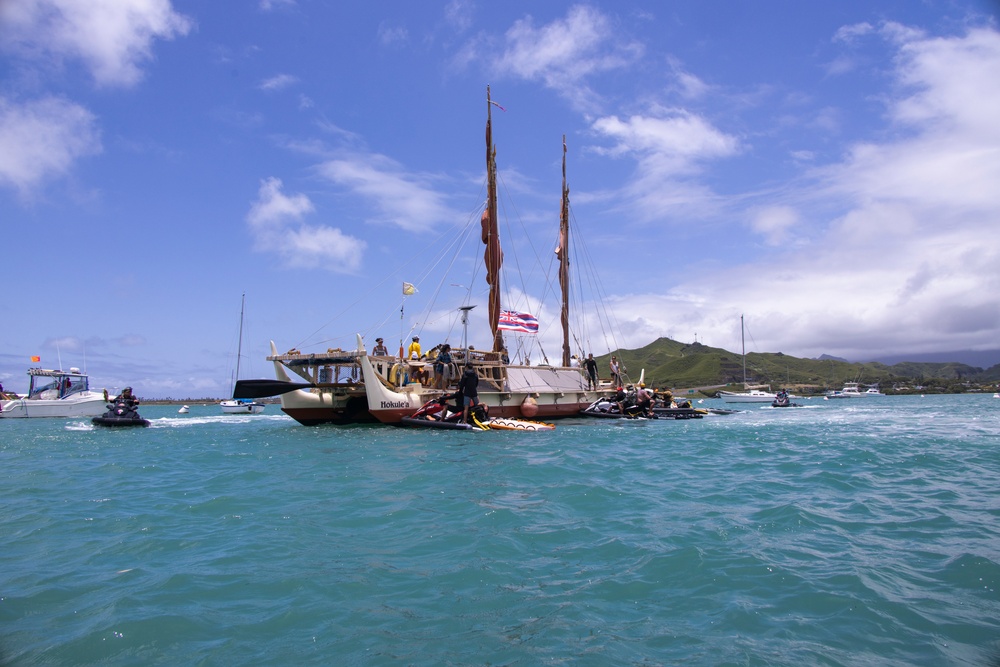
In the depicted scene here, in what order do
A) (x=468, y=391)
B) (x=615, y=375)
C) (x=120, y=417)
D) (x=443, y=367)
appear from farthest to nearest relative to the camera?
(x=615, y=375) → (x=120, y=417) → (x=443, y=367) → (x=468, y=391)

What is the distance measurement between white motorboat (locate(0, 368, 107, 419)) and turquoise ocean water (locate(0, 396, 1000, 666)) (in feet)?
131

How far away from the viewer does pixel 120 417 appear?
29.5 metres

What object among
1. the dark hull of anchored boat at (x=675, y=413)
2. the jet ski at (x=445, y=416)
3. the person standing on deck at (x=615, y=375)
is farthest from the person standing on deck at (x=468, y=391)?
the person standing on deck at (x=615, y=375)

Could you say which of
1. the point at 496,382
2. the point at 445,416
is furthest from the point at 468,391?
the point at 496,382

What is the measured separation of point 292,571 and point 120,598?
1462mm

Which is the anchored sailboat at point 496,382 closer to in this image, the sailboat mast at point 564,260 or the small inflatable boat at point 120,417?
the sailboat mast at point 564,260

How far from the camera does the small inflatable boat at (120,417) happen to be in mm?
28969

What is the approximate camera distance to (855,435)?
71.4 ft

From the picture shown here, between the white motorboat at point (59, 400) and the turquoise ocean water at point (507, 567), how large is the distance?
3993 cm

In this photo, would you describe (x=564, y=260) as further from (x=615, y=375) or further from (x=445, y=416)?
(x=445, y=416)

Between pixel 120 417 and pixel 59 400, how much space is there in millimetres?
22204

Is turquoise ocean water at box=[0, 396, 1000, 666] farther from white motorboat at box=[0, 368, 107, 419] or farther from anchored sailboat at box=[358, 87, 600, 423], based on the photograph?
white motorboat at box=[0, 368, 107, 419]

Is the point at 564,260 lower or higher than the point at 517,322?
higher

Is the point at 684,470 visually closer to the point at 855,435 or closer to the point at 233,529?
the point at 233,529
